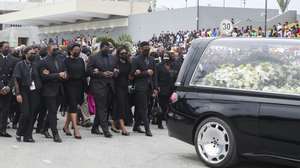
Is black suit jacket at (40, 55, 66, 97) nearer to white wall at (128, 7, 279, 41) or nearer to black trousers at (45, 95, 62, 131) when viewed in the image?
black trousers at (45, 95, 62, 131)

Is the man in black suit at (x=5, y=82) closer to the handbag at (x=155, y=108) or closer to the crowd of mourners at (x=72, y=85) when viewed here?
the crowd of mourners at (x=72, y=85)

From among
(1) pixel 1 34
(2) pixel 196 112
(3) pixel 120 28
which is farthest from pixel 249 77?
(3) pixel 120 28

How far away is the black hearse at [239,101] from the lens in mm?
8188

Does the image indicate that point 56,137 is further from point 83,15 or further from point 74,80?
point 83,15

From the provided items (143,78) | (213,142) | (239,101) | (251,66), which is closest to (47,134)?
(143,78)

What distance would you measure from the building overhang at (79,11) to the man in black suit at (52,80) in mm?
44171

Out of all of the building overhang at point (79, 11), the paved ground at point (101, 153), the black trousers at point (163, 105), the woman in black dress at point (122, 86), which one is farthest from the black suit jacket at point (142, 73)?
the building overhang at point (79, 11)

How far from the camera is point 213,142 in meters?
8.91

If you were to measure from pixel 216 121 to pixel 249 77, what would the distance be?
80 cm

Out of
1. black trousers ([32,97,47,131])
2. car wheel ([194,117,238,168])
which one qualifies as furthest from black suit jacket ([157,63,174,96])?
car wheel ([194,117,238,168])

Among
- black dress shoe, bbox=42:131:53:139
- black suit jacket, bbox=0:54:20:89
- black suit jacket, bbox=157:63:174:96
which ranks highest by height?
black suit jacket, bbox=0:54:20:89

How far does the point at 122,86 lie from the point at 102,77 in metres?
0.76

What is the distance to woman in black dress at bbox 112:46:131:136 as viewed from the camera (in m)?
12.5

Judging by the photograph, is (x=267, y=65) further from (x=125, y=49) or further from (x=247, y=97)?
(x=125, y=49)
